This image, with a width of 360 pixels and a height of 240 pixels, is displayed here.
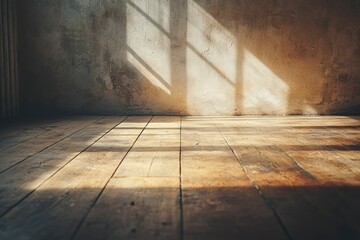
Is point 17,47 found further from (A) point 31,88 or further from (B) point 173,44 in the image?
(B) point 173,44

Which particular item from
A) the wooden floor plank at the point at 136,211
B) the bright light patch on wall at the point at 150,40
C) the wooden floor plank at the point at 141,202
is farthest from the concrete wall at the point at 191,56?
the wooden floor plank at the point at 136,211

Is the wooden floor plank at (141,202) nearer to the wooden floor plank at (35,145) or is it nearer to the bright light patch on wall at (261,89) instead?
the wooden floor plank at (35,145)

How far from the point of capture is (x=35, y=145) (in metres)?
2.47

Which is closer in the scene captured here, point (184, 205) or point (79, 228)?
point (79, 228)

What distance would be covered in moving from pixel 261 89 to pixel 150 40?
5.52 feet

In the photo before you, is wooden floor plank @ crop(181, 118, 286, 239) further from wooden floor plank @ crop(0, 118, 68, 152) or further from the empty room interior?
wooden floor plank @ crop(0, 118, 68, 152)

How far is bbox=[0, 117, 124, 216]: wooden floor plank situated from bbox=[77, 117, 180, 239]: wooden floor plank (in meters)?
0.37

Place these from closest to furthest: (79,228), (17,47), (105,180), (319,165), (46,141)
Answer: (79,228) → (105,180) → (319,165) → (46,141) → (17,47)

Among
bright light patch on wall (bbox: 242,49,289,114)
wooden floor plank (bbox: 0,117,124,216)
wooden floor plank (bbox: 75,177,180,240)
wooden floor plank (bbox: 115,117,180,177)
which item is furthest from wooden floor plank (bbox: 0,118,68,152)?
bright light patch on wall (bbox: 242,49,289,114)

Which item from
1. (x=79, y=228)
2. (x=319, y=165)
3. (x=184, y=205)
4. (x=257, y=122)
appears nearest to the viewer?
(x=79, y=228)

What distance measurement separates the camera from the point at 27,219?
114cm

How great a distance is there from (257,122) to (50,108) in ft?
9.23

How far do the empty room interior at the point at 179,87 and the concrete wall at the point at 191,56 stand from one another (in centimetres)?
1

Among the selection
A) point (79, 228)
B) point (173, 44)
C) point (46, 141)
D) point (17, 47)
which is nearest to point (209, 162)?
point (79, 228)
